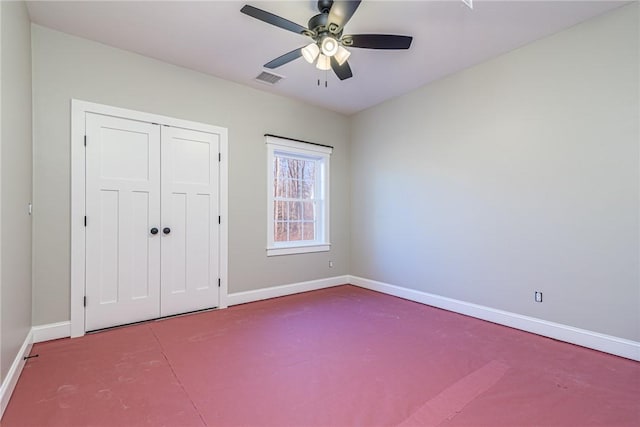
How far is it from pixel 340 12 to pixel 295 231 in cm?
310

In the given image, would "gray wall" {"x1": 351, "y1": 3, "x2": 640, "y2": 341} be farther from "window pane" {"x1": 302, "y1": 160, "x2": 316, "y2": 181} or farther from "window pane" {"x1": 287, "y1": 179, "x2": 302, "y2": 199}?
"window pane" {"x1": 287, "y1": 179, "x2": 302, "y2": 199}

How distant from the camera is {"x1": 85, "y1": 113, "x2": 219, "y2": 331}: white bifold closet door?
3016 mm

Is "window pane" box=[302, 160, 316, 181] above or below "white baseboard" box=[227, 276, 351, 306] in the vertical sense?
above

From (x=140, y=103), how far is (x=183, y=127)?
470 millimetres

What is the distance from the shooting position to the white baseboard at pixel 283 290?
3.91 metres

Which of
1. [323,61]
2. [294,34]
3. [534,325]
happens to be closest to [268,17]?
[323,61]

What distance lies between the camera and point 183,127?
352 centimetres

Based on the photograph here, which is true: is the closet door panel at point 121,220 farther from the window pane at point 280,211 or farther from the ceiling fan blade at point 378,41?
the ceiling fan blade at point 378,41

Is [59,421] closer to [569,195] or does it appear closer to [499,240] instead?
[499,240]

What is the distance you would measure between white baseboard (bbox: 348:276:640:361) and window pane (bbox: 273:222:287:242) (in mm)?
1742

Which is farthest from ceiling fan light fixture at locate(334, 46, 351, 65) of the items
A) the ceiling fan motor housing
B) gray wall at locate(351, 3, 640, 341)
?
gray wall at locate(351, 3, 640, 341)

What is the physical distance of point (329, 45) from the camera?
2.42 m

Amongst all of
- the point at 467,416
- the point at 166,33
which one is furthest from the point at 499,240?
the point at 166,33

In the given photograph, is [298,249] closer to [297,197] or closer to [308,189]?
[297,197]
